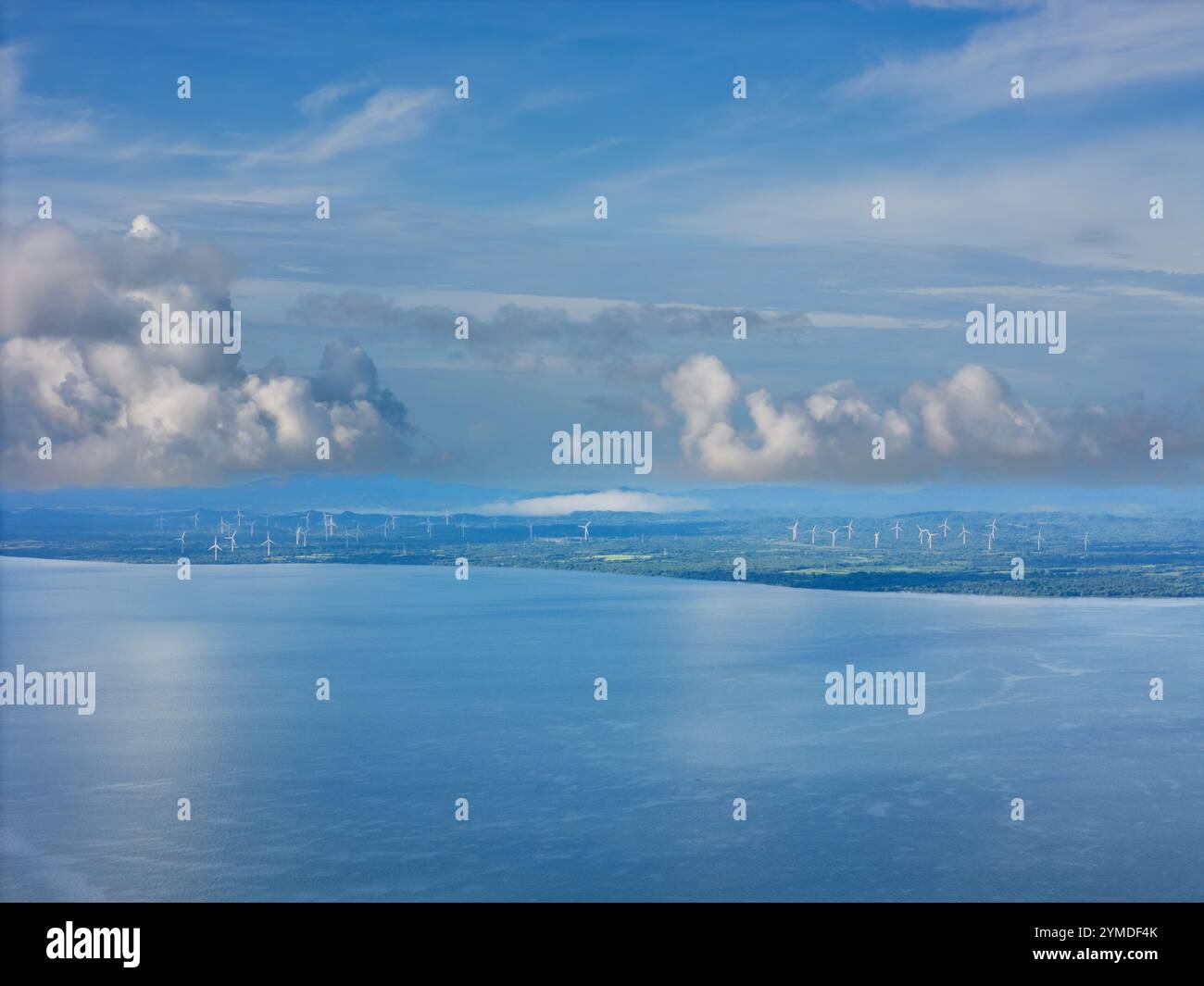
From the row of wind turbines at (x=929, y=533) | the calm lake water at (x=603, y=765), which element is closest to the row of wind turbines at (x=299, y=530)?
the row of wind turbines at (x=929, y=533)

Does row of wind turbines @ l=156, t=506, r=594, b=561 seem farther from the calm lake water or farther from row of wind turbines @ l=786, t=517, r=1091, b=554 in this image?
the calm lake water

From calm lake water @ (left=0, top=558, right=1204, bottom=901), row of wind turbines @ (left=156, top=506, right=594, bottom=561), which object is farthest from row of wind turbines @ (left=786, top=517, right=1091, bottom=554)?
calm lake water @ (left=0, top=558, right=1204, bottom=901)

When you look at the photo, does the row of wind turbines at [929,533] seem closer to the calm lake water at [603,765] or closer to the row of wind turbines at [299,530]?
the row of wind turbines at [299,530]
